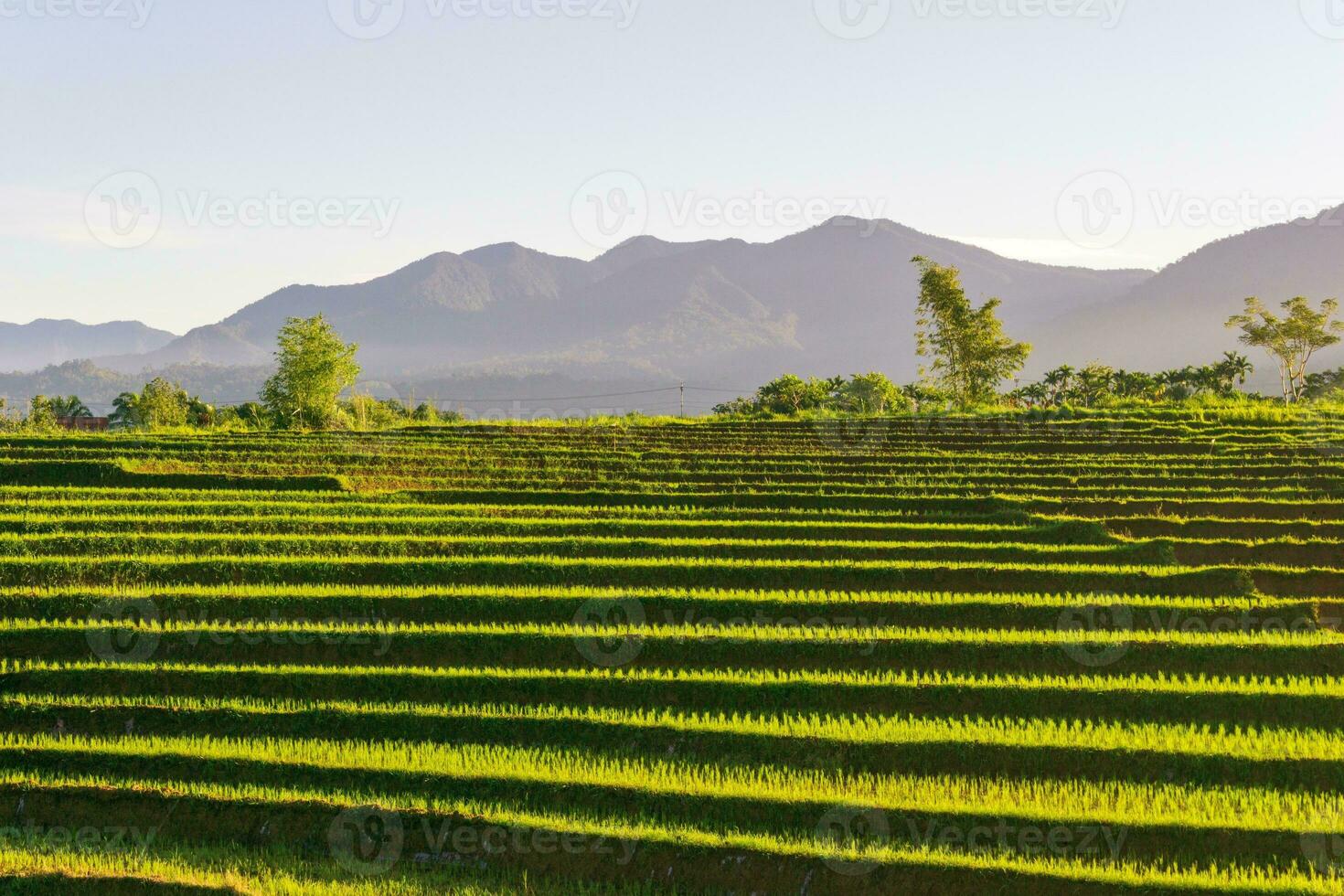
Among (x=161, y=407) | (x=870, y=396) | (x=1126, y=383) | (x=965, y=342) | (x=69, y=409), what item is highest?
(x=965, y=342)

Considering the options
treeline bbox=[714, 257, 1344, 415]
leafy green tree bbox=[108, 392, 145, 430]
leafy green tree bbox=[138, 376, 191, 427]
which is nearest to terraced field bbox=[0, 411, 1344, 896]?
treeline bbox=[714, 257, 1344, 415]

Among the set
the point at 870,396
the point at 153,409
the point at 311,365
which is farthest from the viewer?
the point at 870,396

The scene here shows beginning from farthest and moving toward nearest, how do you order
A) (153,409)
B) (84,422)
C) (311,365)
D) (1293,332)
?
(1293,332), (84,422), (153,409), (311,365)

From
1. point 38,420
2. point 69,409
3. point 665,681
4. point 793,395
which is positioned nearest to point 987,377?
point 793,395

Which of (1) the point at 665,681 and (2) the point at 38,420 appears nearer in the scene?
(1) the point at 665,681

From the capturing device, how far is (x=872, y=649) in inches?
546

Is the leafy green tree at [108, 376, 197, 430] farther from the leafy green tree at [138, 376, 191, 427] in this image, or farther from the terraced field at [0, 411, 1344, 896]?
the terraced field at [0, 411, 1344, 896]

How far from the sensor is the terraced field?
8.82 metres

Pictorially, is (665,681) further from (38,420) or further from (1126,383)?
(1126,383)

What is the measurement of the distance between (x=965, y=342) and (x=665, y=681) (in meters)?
34.2

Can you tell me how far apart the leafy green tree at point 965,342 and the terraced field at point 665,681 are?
1896cm

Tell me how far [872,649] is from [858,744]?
3205mm

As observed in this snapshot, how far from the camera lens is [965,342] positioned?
4353cm

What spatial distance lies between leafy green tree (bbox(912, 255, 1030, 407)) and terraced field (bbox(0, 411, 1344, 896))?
746 inches
